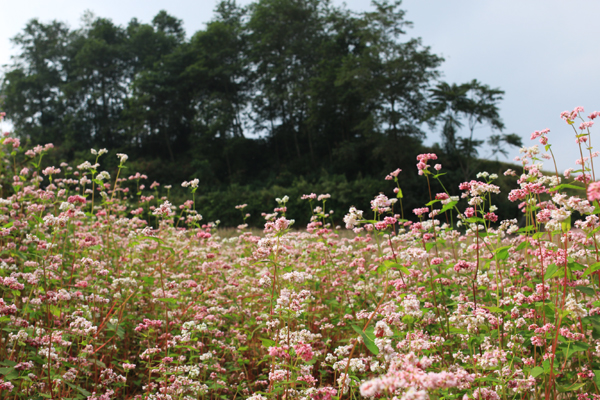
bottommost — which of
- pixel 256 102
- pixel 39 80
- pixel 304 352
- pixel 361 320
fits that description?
pixel 361 320

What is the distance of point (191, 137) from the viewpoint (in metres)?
34.6

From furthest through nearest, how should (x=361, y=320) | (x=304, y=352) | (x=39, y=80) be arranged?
(x=39, y=80)
(x=361, y=320)
(x=304, y=352)

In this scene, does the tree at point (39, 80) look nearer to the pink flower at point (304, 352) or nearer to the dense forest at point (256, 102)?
the dense forest at point (256, 102)

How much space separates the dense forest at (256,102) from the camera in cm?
2553

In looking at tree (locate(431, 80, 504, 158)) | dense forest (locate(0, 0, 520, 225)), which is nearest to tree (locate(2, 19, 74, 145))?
dense forest (locate(0, 0, 520, 225))

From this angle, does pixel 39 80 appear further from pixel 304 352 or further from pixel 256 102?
pixel 304 352

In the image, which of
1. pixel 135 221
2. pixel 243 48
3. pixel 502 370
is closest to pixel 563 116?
pixel 502 370

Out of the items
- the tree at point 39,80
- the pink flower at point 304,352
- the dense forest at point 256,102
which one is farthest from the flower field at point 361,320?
the tree at point 39,80

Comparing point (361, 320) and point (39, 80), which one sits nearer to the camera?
point (361, 320)

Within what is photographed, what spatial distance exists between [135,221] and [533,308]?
5.39m

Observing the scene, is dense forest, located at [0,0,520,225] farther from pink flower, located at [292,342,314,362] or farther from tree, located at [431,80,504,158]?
pink flower, located at [292,342,314,362]

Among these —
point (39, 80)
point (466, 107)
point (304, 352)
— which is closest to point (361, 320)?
point (304, 352)

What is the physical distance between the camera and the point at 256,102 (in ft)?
115

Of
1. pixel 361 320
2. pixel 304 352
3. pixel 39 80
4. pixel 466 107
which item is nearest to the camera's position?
pixel 304 352
